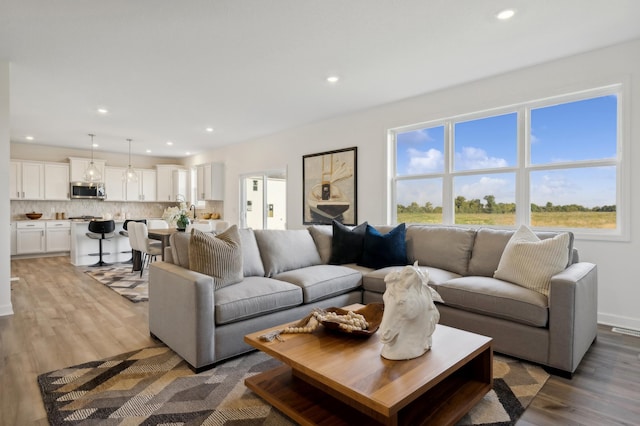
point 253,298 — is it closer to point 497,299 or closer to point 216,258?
point 216,258

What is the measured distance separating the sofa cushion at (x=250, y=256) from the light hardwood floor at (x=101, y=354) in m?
0.93

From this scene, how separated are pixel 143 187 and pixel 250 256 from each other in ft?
23.6

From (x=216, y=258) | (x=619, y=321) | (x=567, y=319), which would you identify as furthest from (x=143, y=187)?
(x=619, y=321)

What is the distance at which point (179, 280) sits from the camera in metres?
2.38

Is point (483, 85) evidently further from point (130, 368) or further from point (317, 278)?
point (130, 368)

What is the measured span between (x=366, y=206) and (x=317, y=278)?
2273mm

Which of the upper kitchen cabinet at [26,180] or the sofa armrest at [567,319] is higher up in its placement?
the upper kitchen cabinet at [26,180]

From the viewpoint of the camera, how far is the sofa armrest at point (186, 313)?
220 centimetres

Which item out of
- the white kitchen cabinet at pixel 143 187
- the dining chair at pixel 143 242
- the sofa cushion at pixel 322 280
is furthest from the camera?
the white kitchen cabinet at pixel 143 187

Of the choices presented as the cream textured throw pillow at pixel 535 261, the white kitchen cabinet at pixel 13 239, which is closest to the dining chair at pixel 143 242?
the white kitchen cabinet at pixel 13 239

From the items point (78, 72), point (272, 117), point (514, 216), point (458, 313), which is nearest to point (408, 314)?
point (458, 313)

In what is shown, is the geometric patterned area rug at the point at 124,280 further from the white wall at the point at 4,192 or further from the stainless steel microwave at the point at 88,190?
the stainless steel microwave at the point at 88,190

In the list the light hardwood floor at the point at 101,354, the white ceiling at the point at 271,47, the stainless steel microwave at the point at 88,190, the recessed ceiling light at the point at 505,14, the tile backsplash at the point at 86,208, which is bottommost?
the light hardwood floor at the point at 101,354

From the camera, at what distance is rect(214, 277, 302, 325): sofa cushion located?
2312mm
